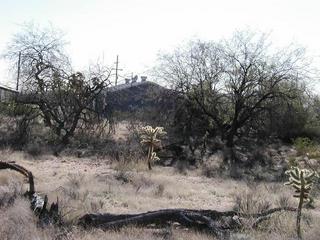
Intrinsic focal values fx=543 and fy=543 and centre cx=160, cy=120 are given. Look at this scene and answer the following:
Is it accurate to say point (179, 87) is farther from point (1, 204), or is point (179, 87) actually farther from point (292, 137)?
point (1, 204)

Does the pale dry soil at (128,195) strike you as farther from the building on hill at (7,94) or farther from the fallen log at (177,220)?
the building on hill at (7,94)

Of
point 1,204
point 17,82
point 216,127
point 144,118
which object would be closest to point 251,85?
point 216,127

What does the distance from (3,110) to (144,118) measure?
26.6 ft

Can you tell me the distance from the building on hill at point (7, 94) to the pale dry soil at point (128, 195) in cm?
823

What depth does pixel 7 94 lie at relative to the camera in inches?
1298

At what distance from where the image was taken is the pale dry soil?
8.52 meters

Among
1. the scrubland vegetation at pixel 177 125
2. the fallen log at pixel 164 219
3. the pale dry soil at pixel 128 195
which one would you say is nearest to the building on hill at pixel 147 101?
the scrubland vegetation at pixel 177 125

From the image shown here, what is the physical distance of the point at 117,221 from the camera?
9.11 metres

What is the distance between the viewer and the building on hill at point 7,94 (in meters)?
30.3

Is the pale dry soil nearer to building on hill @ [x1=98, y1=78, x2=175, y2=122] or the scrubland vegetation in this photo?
the scrubland vegetation

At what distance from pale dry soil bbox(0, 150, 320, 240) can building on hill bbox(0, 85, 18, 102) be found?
8.23 m

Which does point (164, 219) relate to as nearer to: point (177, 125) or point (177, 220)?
point (177, 220)

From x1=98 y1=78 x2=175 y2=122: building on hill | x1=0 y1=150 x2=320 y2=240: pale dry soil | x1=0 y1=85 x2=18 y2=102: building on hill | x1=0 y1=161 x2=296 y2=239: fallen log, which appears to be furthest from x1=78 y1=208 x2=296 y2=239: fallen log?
x1=0 y1=85 x2=18 y2=102: building on hill

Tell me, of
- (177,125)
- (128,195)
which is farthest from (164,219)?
(177,125)
